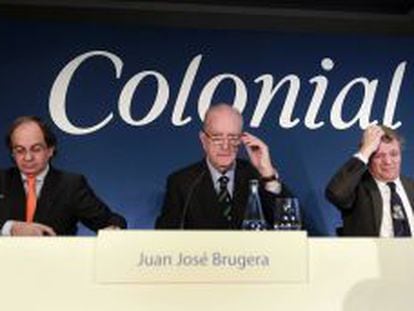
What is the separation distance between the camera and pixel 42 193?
258 centimetres

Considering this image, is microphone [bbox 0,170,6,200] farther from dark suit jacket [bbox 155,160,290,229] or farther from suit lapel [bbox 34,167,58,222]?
dark suit jacket [bbox 155,160,290,229]

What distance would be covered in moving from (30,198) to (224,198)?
2.44 feet

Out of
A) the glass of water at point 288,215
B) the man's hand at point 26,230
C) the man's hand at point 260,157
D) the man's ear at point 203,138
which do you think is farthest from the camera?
the man's ear at point 203,138

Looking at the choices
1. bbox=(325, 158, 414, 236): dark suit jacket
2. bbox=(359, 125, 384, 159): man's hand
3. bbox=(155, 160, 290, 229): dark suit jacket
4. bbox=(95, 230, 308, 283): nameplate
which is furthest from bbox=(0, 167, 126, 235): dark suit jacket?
bbox=(95, 230, 308, 283): nameplate

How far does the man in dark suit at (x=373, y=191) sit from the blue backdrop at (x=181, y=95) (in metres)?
0.56

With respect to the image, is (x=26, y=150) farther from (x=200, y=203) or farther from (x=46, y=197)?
(x=200, y=203)

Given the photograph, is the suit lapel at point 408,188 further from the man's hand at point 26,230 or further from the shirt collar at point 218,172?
the man's hand at point 26,230

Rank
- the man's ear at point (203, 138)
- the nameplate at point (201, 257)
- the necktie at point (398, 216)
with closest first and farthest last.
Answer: the nameplate at point (201, 257) → the necktie at point (398, 216) → the man's ear at point (203, 138)

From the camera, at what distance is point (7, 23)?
10.3 ft

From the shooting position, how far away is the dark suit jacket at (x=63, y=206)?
2524 mm

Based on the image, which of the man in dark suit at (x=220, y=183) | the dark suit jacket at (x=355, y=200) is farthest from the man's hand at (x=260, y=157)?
the dark suit jacket at (x=355, y=200)

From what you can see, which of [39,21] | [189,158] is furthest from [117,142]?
[39,21]

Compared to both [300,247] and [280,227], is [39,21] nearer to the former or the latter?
[280,227]

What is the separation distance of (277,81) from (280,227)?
5.53ft
